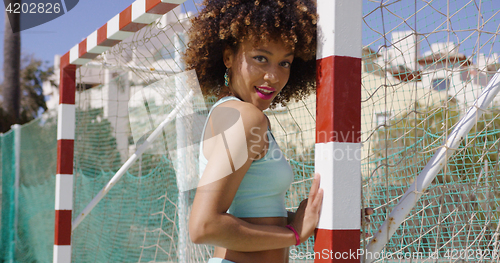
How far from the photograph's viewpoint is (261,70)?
1548mm

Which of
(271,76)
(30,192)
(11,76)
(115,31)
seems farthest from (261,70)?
(11,76)

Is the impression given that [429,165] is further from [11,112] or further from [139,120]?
[11,112]

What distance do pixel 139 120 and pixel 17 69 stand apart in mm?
8761

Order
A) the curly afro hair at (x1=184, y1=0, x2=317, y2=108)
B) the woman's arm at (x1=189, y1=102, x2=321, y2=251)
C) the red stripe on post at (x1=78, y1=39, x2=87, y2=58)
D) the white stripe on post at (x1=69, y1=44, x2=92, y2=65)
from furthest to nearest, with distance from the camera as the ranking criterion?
the white stripe on post at (x1=69, y1=44, x2=92, y2=65) < the red stripe on post at (x1=78, y1=39, x2=87, y2=58) < the curly afro hair at (x1=184, y1=0, x2=317, y2=108) < the woman's arm at (x1=189, y1=102, x2=321, y2=251)

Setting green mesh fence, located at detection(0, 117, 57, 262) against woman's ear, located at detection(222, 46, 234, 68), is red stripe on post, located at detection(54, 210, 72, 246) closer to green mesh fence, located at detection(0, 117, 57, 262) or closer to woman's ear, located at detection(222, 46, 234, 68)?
woman's ear, located at detection(222, 46, 234, 68)

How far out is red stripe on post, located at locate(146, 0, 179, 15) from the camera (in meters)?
1.94

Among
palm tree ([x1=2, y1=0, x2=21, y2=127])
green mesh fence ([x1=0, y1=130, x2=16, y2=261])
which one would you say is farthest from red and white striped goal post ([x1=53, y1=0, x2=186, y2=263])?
palm tree ([x1=2, y1=0, x2=21, y2=127])

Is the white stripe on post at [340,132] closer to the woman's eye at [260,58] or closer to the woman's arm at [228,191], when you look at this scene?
the woman's arm at [228,191]

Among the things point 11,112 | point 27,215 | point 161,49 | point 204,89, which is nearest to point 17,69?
point 11,112

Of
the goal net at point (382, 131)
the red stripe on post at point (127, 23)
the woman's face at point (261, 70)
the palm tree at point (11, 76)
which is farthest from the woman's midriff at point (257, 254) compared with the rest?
the palm tree at point (11, 76)

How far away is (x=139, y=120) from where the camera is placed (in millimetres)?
3334

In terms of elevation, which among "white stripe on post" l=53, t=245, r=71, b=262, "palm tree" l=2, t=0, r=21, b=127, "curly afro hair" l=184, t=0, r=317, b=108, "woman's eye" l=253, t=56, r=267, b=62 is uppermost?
"palm tree" l=2, t=0, r=21, b=127

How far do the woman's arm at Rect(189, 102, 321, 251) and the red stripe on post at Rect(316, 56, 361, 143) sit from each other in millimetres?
190

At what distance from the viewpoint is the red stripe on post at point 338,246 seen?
1.29m
